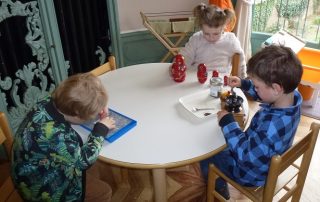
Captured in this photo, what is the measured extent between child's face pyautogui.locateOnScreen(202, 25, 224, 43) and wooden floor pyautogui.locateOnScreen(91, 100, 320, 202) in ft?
3.06

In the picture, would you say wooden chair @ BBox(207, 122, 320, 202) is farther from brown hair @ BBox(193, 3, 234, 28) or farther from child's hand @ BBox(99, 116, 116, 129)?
brown hair @ BBox(193, 3, 234, 28)

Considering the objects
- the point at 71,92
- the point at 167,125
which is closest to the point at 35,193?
the point at 71,92

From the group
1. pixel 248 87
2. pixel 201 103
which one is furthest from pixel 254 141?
pixel 248 87

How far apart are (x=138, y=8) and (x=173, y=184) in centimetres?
198

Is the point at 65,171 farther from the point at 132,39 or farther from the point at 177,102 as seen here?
the point at 132,39

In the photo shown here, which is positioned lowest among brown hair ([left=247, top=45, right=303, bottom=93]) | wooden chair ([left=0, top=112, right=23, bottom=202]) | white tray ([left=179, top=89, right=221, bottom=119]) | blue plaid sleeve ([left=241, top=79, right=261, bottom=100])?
wooden chair ([left=0, top=112, right=23, bottom=202])

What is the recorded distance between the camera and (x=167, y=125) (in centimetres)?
155

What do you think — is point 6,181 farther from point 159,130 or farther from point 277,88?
point 277,88

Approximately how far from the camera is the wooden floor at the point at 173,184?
207 centimetres

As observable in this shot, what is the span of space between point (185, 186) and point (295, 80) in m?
1.14

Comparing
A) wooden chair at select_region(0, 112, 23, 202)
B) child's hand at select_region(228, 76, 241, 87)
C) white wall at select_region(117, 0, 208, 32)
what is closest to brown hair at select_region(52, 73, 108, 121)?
wooden chair at select_region(0, 112, 23, 202)

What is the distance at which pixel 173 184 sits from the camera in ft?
7.16

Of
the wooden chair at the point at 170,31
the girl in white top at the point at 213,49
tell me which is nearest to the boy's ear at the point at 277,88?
the girl in white top at the point at 213,49

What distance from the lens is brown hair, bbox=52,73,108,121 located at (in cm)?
126
